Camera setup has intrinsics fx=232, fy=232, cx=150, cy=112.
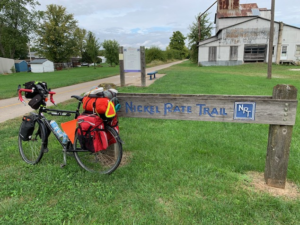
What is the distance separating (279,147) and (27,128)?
11.2 feet

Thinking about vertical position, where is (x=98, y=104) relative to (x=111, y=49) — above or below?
below

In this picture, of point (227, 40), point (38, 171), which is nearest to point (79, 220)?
point (38, 171)

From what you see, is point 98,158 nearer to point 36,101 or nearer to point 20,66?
point 36,101

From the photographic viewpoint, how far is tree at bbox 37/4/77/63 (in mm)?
47812

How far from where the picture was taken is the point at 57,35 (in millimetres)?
48000

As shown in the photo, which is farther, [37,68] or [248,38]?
[37,68]

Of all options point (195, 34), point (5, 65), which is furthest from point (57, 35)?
point (195, 34)

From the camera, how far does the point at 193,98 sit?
9.71 ft

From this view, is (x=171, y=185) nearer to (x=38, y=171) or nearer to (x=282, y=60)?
(x=38, y=171)

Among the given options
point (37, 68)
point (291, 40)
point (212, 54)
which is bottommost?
point (37, 68)

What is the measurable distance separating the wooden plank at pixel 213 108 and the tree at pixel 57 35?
5027 centimetres

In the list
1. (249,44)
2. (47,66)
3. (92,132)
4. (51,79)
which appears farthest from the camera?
(47,66)

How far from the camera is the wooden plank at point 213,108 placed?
2.64 meters

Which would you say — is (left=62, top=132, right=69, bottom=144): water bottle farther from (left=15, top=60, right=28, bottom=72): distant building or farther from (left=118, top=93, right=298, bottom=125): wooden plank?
(left=15, top=60, right=28, bottom=72): distant building
